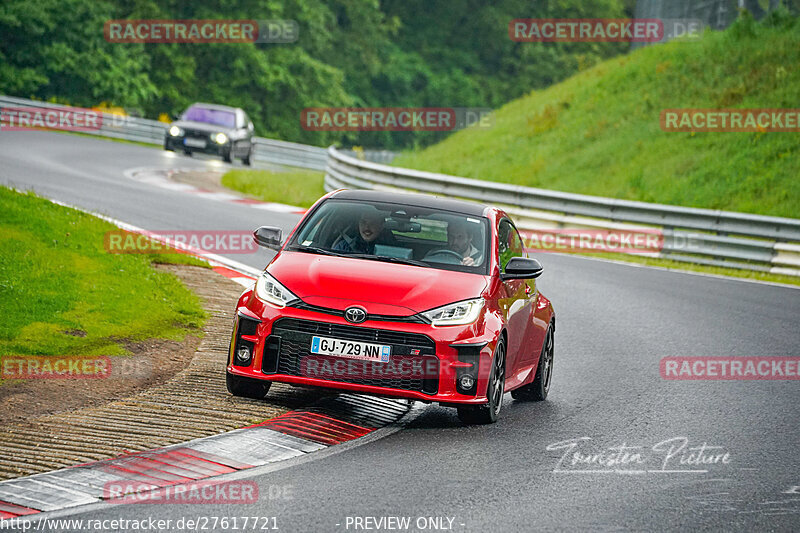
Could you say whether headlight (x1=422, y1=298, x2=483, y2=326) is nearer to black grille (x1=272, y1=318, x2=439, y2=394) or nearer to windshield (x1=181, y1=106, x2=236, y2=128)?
black grille (x1=272, y1=318, x2=439, y2=394)

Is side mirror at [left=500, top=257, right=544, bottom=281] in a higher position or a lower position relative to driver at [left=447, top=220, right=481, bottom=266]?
lower

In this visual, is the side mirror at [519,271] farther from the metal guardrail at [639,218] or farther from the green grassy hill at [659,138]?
the green grassy hill at [659,138]

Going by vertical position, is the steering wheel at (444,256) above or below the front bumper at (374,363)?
above

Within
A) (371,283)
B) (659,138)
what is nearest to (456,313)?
(371,283)

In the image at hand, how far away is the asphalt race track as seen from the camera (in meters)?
6.43

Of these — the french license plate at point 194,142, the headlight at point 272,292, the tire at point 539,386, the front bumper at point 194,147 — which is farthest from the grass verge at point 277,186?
the headlight at point 272,292

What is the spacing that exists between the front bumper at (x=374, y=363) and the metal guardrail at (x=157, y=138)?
103 feet

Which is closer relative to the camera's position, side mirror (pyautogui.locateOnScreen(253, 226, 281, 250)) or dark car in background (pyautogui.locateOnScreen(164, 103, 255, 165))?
side mirror (pyautogui.locateOnScreen(253, 226, 281, 250))

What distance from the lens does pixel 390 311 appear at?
823 cm

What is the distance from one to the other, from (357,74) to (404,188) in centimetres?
4314

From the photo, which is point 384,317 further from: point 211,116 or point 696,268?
point 211,116

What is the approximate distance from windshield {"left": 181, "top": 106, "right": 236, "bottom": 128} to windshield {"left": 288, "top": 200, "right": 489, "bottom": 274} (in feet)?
92.7

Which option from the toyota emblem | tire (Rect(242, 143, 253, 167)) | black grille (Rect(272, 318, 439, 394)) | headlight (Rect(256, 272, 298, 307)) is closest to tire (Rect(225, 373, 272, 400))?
black grille (Rect(272, 318, 439, 394))

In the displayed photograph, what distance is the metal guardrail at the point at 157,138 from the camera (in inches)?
1588
